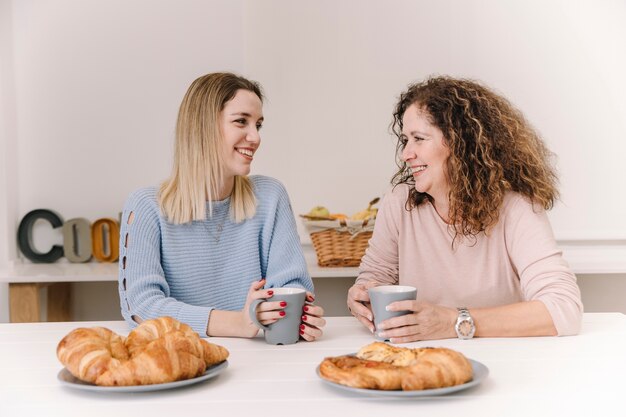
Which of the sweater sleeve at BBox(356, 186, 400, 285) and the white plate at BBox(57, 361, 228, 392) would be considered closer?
the white plate at BBox(57, 361, 228, 392)

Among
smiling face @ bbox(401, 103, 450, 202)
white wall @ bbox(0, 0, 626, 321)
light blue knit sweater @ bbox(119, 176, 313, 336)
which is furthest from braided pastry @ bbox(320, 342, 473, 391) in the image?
white wall @ bbox(0, 0, 626, 321)

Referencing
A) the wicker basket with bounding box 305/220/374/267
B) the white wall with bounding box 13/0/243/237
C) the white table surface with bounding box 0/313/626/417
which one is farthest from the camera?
the white wall with bounding box 13/0/243/237

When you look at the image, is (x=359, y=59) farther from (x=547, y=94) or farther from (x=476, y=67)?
(x=547, y=94)

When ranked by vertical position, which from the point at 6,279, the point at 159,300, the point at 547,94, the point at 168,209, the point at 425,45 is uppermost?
the point at 425,45

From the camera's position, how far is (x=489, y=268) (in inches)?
70.8

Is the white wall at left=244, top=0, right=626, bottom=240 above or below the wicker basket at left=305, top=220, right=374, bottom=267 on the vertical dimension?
above

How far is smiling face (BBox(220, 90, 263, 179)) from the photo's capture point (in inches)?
73.9

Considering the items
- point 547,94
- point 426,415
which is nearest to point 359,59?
point 547,94

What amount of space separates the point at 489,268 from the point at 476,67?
1.77 metres

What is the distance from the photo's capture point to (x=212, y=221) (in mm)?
1849

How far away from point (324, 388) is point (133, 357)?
29 cm

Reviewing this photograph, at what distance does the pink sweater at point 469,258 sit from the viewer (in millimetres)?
1655

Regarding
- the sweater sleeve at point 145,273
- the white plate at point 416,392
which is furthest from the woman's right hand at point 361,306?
the white plate at point 416,392

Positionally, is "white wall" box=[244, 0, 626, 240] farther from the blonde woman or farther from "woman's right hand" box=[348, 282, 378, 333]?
"woman's right hand" box=[348, 282, 378, 333]
